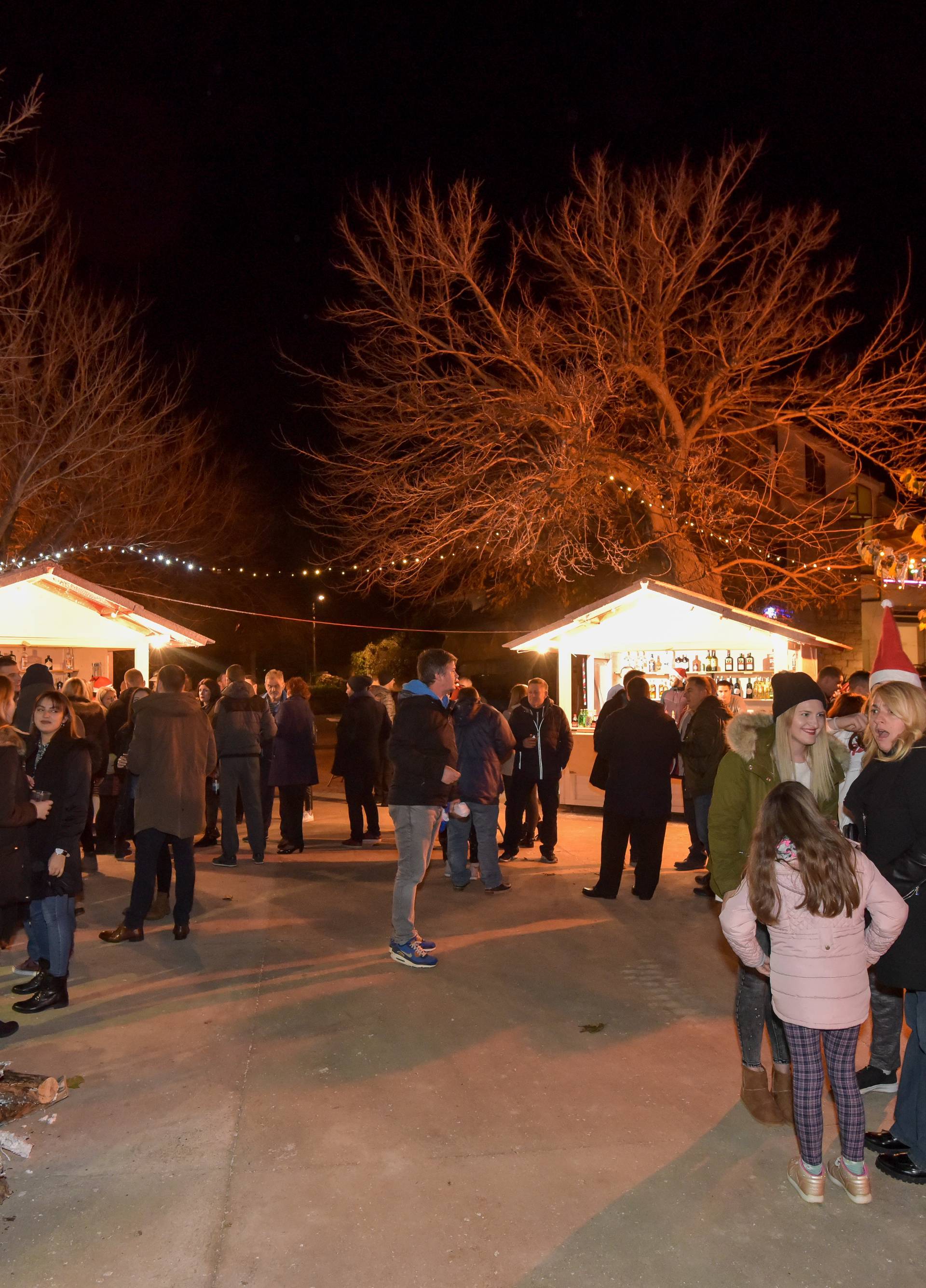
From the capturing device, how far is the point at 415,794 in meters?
5.80

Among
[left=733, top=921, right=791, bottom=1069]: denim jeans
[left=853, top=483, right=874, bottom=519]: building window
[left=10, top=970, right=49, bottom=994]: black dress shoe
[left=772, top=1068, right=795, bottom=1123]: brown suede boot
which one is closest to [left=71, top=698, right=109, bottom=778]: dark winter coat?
[left=10, top=970, right=49, bottom=994]: black dress shoe

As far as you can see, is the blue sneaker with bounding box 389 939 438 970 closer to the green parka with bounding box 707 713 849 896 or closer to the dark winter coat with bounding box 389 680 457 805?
the dark winter coat with bounding box 389 680 457 805

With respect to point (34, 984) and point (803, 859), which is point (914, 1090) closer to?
point (803, 859)

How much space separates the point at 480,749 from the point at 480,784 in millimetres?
298

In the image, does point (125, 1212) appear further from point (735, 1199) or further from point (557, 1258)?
point (735, 1199)

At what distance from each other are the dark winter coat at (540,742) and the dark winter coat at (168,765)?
3.71m

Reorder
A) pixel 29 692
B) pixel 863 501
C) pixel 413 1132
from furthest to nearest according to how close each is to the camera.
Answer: pixel 863 501 < pixel 29 692 < pixel 413 1132

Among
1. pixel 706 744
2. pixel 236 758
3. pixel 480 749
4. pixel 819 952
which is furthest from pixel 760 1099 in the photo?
pixel 236 758

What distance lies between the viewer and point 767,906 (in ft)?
10.6

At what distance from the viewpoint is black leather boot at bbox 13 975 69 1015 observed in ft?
16.5

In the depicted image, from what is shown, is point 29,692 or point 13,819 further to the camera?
point 29,692

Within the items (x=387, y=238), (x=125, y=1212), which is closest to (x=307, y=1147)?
(x=125, y=1212)

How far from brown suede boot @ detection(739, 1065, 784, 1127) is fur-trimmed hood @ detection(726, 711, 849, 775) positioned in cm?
129

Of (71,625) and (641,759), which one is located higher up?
(71,625)
